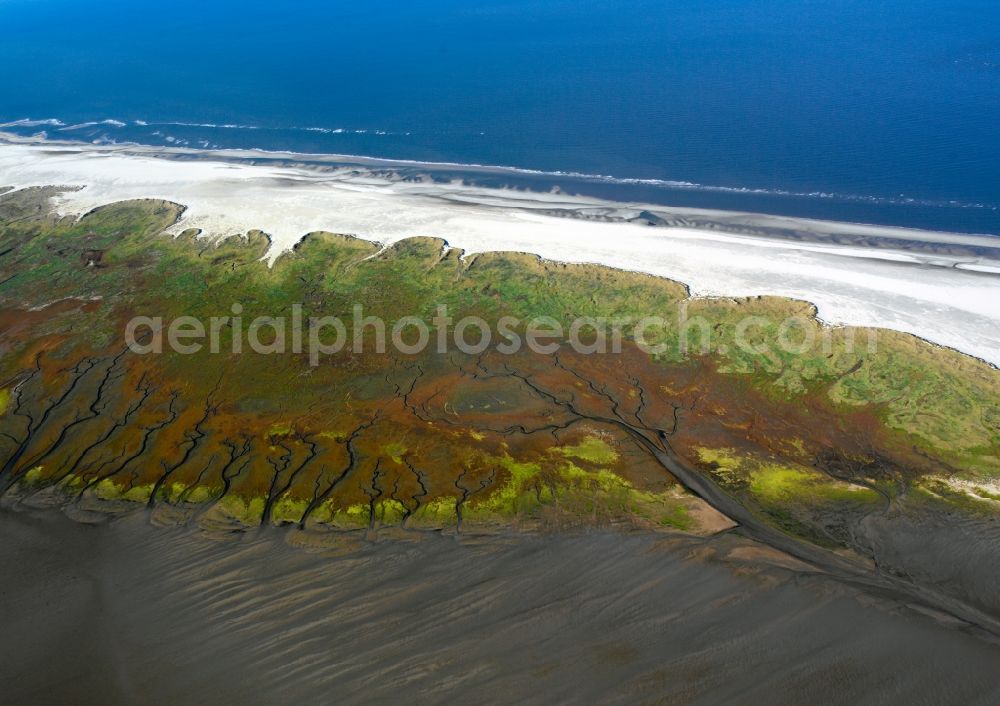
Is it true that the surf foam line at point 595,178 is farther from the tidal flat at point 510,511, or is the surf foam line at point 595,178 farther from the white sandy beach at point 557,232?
the tidal flat at point 510,511

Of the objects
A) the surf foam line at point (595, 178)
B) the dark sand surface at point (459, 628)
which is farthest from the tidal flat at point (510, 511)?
the surf foam line at point (595, 178)

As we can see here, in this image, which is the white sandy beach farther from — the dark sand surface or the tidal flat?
the dark sand surface

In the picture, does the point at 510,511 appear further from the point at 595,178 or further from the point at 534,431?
the point at 595,178

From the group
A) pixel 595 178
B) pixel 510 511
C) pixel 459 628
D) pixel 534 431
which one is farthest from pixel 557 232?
pixel 459 628

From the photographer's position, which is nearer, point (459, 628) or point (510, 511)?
point (459, 628)

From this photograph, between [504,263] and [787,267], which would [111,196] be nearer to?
[504,263]
